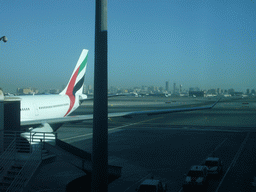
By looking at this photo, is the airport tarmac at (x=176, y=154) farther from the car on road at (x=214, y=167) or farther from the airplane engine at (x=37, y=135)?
the airplane engine at (x=37, y=135)

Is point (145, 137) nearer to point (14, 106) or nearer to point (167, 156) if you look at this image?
point (167, 156)

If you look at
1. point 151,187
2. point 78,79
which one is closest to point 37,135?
point 151,187

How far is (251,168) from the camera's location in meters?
18.6

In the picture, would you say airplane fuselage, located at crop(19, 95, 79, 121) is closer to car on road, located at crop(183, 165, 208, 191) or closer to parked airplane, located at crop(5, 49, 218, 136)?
parked airplane, located at crop(5, 49, 218, 136)

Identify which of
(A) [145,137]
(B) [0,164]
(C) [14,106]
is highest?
(C) [14,106]

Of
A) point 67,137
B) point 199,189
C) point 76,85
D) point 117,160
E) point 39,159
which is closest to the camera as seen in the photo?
point 39,159

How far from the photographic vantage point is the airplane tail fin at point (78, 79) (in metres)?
37.0

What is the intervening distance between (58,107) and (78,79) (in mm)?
6865

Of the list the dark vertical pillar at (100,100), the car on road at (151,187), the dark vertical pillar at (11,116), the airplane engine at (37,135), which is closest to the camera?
the dark vertical pillar at (100,100)

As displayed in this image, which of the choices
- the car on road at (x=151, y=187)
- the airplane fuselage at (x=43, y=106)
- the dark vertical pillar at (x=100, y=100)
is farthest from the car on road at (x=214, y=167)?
the airplane fuselage at (x=43, y=106)

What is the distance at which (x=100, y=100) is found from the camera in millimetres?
5156

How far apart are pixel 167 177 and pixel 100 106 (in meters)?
13.1

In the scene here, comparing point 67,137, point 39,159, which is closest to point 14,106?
point 39,159

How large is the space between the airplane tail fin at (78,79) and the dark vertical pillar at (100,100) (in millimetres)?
32385
